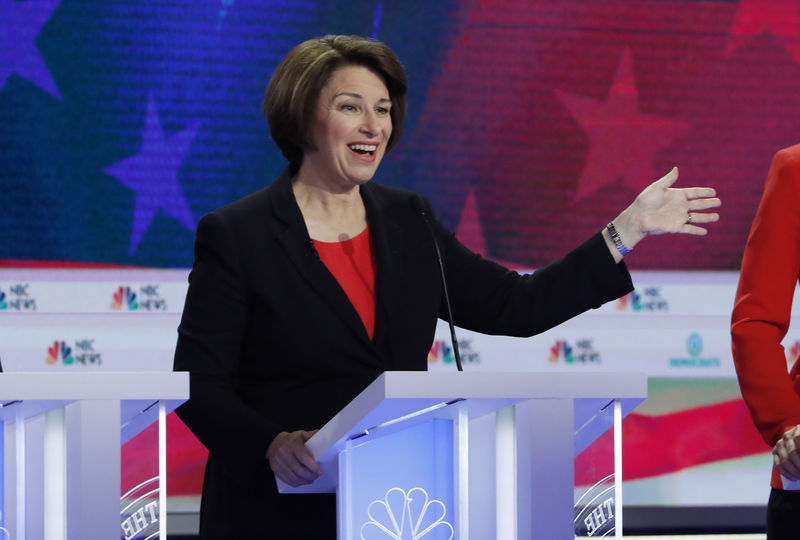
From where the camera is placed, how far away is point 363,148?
6.83 feet

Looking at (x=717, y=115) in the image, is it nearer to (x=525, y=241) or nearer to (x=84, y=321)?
(x=525, y=241)

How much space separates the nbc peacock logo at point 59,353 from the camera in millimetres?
3033

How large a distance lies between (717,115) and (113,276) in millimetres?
1809

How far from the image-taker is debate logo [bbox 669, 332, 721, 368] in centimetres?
320

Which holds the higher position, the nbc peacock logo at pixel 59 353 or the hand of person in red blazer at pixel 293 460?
the nbc peacock logo at pixel 59 353

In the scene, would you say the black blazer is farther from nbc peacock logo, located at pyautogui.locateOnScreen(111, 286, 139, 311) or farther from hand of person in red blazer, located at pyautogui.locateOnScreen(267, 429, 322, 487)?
nbc peacock logo, located at pyautogui.locateOnScreen(111, 286, 139, 311)

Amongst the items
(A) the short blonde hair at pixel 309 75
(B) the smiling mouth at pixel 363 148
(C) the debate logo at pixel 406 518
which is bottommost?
(C) the debate logo at pixel 406 518

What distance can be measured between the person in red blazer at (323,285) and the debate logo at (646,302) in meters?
1.15

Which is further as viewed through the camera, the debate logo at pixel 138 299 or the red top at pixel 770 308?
the debate logo at pixel 138 299

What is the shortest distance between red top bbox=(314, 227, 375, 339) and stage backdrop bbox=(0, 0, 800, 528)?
1.13 meters

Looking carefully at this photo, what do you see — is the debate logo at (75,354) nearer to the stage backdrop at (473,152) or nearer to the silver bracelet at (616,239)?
the stage backdrop at (473,152)

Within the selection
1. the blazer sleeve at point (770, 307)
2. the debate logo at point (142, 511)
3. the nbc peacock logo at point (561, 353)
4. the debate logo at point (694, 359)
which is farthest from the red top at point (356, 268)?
the debate logo at point (694, 359)

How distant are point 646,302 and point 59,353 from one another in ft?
5.44

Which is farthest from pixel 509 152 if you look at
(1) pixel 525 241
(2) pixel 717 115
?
(2) pixel 717 115
